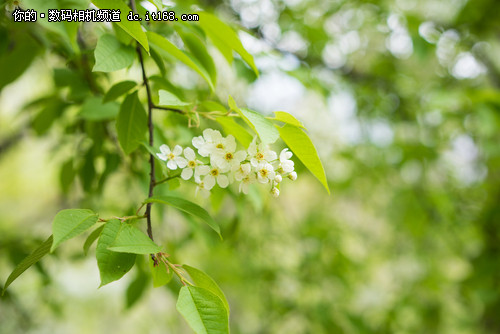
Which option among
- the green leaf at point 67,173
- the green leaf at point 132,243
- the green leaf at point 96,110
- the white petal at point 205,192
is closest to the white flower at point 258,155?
the white petal at point 205,192

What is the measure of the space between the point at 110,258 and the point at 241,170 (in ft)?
0.77

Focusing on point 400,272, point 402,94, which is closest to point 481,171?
point 400,272

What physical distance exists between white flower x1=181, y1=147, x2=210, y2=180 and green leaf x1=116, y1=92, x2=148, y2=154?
156 mm

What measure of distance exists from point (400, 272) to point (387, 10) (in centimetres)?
230

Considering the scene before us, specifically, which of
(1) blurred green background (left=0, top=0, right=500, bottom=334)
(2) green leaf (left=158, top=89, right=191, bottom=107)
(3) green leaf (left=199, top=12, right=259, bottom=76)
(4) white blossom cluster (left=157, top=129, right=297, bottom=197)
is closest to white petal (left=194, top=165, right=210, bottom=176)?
(4) white blossom cluster (left=157, top=129, right=297, bottom=197)

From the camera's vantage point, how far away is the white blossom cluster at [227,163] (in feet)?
2.12

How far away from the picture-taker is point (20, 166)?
15.2 ft

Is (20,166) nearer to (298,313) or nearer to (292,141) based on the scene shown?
(298,313)

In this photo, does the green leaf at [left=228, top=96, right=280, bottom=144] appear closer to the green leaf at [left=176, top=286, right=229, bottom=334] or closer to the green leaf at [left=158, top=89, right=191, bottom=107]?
the green leaf at [left=158, top=89, right=191, bottom=107]

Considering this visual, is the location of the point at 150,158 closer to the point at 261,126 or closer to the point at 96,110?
the point at 261,126

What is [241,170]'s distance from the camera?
652mm

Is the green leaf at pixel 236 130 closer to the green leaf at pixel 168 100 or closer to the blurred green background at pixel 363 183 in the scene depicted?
the green leaf at pixel 168 100

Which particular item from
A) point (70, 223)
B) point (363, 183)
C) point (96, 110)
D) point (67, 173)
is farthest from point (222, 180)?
point (363, 183)

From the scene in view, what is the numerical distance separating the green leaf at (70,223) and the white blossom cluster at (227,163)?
15cm
